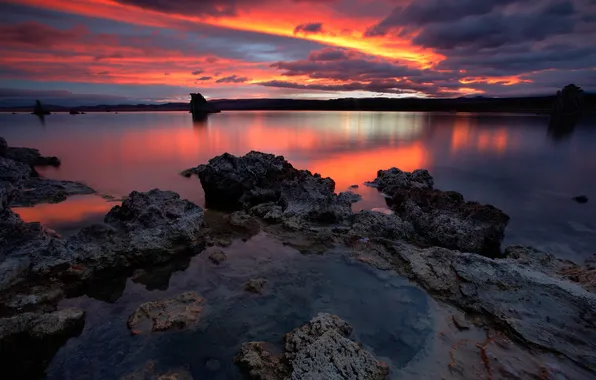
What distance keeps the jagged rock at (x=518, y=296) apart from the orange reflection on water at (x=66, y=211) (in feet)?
40.9

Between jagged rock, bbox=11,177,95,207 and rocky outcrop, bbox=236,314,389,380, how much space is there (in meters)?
13.8

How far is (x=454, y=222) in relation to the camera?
10.5 meters

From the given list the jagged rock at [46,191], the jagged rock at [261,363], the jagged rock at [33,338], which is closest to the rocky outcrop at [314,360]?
the jagged rock at [261,363]

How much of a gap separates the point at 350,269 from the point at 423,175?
38.5 feet

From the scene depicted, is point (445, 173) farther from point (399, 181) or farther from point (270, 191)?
point (270, 191)

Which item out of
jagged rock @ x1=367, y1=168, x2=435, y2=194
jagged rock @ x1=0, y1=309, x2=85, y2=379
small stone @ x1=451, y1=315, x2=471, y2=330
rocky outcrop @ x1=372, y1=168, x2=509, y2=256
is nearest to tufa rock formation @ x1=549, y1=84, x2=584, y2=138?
jagged rock @ x1=367, y1=168, x2=435, y2=194

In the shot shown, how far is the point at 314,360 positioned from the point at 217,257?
4.75m

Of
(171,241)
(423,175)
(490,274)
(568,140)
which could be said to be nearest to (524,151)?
(568,140)

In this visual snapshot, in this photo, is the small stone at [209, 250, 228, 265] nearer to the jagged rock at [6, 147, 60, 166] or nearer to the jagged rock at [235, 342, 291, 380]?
the jagged rock at [235, 342, 291, 380]

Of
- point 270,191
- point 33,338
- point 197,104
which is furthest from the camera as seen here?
point 197,104

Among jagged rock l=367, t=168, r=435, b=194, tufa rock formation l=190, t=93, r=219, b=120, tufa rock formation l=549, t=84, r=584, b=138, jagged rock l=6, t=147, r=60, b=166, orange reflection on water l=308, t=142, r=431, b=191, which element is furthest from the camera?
tufa rock formation l=190, t=93, r=219, b=120

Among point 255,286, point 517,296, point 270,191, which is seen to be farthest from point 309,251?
point 270,191

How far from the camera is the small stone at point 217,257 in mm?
8883

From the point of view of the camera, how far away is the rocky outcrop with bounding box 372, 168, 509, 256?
394 inches
